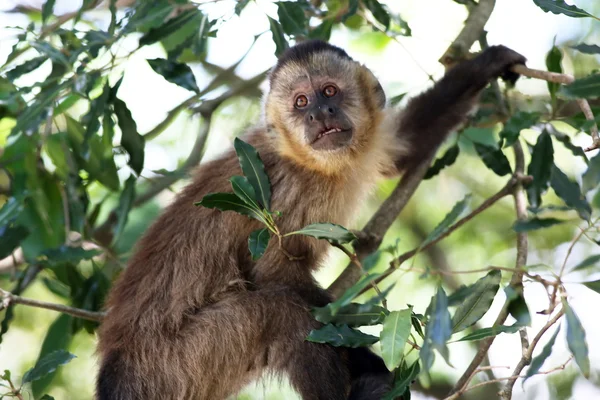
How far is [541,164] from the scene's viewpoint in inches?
220

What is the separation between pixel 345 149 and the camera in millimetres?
6496

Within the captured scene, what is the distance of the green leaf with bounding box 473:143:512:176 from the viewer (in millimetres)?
7008

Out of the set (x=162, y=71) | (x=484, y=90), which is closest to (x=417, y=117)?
(x=484, y=90)

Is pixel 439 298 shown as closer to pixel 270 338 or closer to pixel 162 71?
pixel 270 338

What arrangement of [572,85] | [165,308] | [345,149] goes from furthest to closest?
[345,149]
[165,308]
[572,85]

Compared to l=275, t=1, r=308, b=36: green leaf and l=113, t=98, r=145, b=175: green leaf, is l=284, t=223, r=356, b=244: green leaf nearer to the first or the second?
l=275, t=1, r=308, b=36: green leaf

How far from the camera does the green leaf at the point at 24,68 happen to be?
Result: 662 centimetres

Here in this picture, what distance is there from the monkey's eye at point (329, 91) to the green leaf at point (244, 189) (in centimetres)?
217

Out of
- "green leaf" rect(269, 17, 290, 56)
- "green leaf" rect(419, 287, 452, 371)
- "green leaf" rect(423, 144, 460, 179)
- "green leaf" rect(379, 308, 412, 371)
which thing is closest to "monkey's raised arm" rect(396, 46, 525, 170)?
"green leaf" rect(423, 144, 460, 179)

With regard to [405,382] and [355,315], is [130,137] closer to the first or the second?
[355,315]

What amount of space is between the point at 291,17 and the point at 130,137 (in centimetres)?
181

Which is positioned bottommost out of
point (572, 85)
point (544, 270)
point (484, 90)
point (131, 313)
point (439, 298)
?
point (131, 313)

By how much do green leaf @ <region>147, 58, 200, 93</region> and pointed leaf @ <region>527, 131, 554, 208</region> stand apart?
2.89m

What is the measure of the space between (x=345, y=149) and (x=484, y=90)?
1680mm
